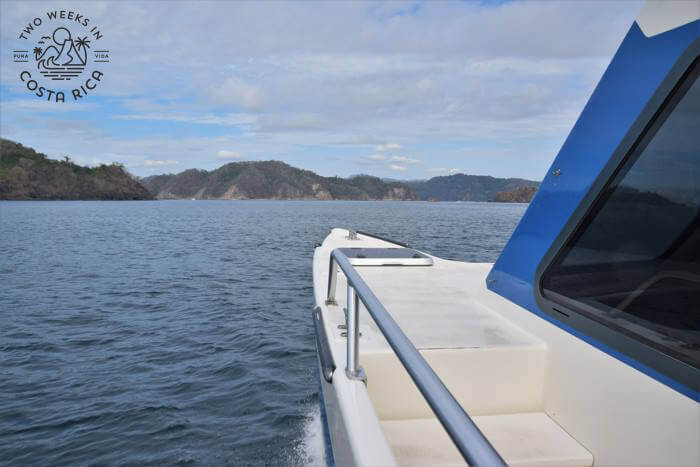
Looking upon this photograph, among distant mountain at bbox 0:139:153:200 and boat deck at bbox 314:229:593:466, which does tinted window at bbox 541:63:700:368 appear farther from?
distant mountain at bbox 0:139:153:200

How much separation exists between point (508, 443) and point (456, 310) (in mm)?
1411

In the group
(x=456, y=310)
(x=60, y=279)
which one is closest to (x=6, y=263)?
(x=60, y=279)

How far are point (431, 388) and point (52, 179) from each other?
157640mm

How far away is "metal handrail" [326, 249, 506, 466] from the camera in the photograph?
0.96 m

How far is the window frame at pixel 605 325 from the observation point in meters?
2.00

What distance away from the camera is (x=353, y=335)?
2.33 metres

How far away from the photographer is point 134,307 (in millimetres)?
10594

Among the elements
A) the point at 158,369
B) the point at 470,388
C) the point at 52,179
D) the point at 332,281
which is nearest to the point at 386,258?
the point at 332,281

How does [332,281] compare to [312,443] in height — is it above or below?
above

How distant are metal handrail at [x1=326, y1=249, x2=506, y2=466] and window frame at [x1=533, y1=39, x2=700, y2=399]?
1.35m

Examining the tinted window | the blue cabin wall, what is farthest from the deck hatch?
the tinted window

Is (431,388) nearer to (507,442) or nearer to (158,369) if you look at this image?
(507,442)

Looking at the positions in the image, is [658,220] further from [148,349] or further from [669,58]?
[148,349]

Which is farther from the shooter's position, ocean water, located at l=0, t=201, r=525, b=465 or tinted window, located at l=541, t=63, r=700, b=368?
ocean water, located at l=0, t=201, r=525, b=465
